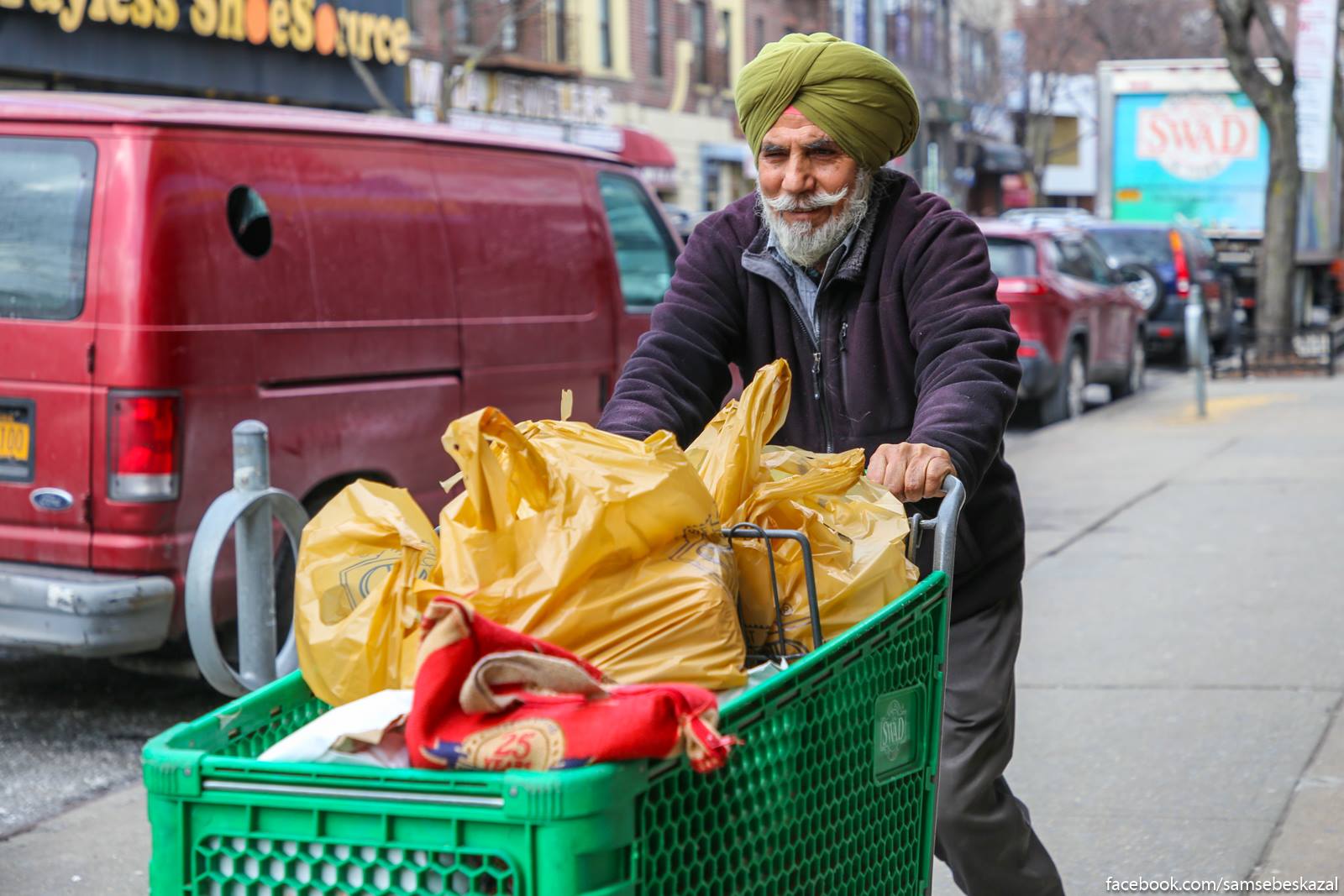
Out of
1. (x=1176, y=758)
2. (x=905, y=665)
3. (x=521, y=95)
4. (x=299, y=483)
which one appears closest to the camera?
(x=905, y=665)

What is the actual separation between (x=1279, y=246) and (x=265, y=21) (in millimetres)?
12122

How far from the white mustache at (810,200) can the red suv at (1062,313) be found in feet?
32.5

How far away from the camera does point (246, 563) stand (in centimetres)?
497

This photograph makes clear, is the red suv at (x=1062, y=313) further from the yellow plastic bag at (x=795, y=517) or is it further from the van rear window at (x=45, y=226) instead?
the yellow plastic bag at (x=795, y=517)

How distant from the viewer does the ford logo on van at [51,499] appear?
5414 millimetres

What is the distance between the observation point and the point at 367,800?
5.85 feet

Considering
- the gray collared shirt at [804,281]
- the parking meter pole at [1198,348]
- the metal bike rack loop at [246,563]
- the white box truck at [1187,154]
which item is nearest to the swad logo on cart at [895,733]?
the gray collared shirt at [804,281]

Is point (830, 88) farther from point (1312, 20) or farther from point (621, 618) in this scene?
point (1312, 20)

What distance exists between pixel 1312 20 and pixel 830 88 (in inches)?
732

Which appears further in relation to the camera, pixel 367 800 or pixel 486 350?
pixel 486 350

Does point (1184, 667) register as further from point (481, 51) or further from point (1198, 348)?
point (481, 51)

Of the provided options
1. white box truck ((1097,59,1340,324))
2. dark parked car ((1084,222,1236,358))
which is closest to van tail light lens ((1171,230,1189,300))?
dark parked car ((1084,222,1236,358))

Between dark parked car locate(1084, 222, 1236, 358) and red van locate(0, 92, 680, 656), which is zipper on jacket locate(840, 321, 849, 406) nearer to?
red van locate(0, 92, 680, 656)

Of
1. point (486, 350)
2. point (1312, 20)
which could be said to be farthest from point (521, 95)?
point (486, 350)
